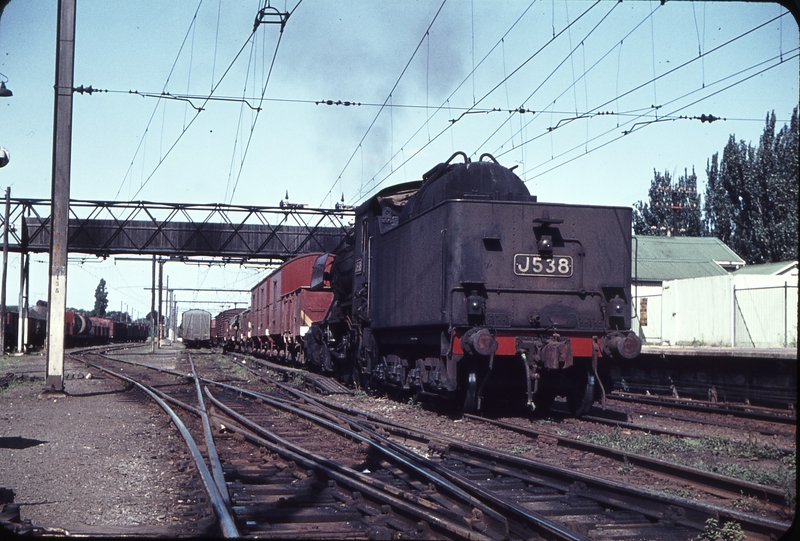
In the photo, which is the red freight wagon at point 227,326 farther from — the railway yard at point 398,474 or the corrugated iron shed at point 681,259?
the railway yard at point 398,474

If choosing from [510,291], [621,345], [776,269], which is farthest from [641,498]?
[776,269]

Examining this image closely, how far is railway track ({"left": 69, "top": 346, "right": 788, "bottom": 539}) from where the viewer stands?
4828mm

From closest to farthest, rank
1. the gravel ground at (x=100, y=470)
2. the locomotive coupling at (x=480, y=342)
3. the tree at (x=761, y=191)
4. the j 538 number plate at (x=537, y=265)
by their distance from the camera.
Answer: the gravel ground at (x=100, y=470)
the locomotive coupling at (x=480, y=342)
the j 538 number plate at (x=537, y=265)
the tree at (x=761, y=191)

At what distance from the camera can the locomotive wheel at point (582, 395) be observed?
10344mm

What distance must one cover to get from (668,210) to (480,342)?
45890 mm

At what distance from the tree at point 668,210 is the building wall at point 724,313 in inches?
991

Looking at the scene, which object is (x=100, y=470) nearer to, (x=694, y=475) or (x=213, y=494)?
(x=213, y=494)

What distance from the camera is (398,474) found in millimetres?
6660

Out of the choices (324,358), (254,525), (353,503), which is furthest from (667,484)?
(324,358)

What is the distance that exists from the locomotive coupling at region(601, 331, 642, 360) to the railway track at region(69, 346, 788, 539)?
9.24 ft

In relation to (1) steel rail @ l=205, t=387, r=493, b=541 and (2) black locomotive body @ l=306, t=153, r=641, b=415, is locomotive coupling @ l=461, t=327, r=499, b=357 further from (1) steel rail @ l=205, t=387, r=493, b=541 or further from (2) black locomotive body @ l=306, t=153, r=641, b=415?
(1) steel rail @ l=205, t=387, r=493, b=541

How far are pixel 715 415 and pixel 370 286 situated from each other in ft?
20.6

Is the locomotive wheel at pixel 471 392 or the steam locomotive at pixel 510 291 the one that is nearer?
the steam locomotive at pixel 510 291

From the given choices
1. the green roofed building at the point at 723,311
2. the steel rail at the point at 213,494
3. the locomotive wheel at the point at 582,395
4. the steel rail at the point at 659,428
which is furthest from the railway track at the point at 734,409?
the steel rail at the point at 213,494
